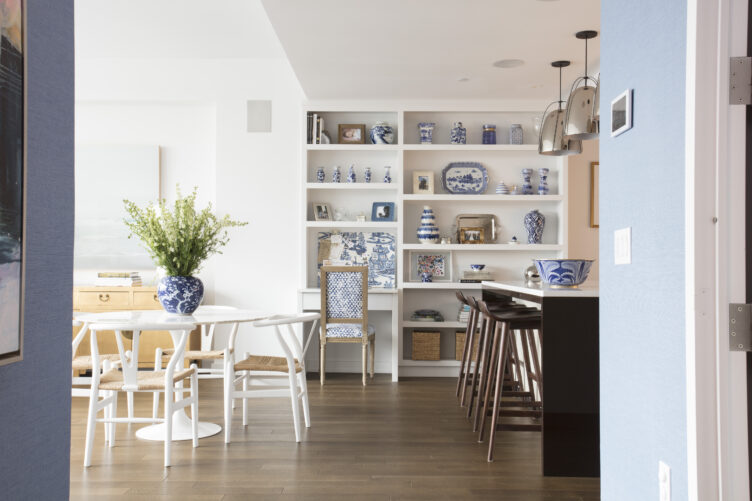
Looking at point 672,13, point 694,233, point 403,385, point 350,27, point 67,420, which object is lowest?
point 403,385

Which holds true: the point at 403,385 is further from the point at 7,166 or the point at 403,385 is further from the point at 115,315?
the point at 7,166

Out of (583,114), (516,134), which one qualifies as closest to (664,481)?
(583,114)

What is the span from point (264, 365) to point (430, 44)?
2.41m

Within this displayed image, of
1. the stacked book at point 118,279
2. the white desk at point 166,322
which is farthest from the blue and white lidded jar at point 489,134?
the stacked book at point 118,279

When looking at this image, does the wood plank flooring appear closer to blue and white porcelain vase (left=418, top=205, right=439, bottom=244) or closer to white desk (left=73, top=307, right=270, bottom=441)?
white desk (left=73, top=307, right=270, bottom=441)

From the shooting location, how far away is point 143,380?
132 inches

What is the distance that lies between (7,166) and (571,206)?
5680 mm

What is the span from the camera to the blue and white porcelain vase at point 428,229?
19.1 ft

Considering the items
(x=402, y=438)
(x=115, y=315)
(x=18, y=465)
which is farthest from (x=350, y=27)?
(x=18, y=465)

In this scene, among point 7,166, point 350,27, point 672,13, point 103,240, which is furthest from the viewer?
point 103,240

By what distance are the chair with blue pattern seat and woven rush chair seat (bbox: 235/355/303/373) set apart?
54.7 inches

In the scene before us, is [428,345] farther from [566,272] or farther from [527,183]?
[566,272]

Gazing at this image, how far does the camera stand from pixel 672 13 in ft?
5.18

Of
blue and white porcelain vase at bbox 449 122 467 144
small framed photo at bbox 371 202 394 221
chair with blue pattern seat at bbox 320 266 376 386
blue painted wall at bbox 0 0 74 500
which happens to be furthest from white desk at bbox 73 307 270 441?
blue and white porcelain vase at bbox 449 122 467 144
